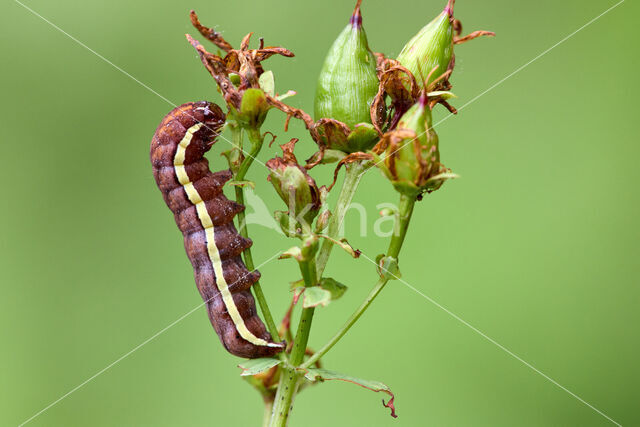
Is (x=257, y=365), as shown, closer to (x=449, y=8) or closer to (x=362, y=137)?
(x=362, y=137)

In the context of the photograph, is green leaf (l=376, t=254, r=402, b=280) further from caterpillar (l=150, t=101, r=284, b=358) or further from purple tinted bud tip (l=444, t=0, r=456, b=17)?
purple tinted bud tip (l=444, t=0, r=456, b=17)

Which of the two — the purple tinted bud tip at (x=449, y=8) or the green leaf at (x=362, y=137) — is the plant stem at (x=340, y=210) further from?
the purple tinted bud tip at (x=449, y=8)

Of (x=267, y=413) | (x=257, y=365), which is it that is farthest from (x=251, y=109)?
(x=267, y=413)

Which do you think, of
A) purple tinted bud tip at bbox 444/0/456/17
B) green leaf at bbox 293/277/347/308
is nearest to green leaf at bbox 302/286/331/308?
green leaf at bbox 293/277/347/308

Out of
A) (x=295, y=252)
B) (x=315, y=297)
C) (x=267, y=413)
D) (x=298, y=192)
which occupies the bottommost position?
(x=267, y=413)

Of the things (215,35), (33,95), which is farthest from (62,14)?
(215,35)

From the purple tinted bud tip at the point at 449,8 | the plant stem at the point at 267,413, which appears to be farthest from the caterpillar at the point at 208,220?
the purple tinted bud tip at the point at 449,8
